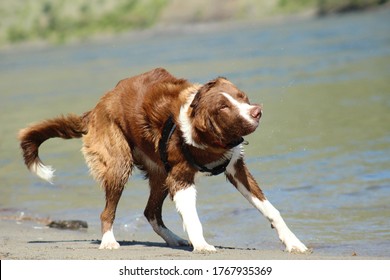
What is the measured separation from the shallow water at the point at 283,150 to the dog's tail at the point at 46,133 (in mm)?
1235

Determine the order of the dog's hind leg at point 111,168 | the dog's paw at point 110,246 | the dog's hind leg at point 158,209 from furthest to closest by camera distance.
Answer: the dog's hind leg at point 158,209 < the dog's hind leg at point 111,168 < the dog's paw at point 110,246

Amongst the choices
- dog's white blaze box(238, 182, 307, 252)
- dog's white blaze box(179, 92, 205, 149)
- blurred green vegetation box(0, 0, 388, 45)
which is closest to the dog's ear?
dog's white blaze box(179, 92, 205, 149)

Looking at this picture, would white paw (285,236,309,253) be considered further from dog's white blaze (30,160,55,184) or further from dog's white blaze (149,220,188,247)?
dog's white blaze (30,160,55,184)

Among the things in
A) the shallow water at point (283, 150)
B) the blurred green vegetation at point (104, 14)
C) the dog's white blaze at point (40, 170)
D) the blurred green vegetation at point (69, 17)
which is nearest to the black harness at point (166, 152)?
the shallow water at point (283, 150)

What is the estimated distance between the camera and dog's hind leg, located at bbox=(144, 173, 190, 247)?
8.32 meters

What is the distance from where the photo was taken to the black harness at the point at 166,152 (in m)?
7.44

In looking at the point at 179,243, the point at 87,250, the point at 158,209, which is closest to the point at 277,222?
the point at 179,243

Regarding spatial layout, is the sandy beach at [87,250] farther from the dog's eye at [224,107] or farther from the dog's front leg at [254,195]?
the dog's eye at [224,107]

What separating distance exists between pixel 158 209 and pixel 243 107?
1.87m

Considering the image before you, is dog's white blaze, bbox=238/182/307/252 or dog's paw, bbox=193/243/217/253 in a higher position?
dog's white blaze, bbox=238/182/307/252

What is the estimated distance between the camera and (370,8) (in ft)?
172

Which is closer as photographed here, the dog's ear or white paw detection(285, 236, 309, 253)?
the dog's ear

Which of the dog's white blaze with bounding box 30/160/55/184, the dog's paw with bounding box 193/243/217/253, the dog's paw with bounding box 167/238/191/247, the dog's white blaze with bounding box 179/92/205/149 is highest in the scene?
the dog's white blaze with bounding box 179/92/205/149

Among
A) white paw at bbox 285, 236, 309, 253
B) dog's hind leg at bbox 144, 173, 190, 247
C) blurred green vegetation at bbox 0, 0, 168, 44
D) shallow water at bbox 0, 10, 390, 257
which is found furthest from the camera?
blurred green vegetation at bbox 0, 0, 168, 44
